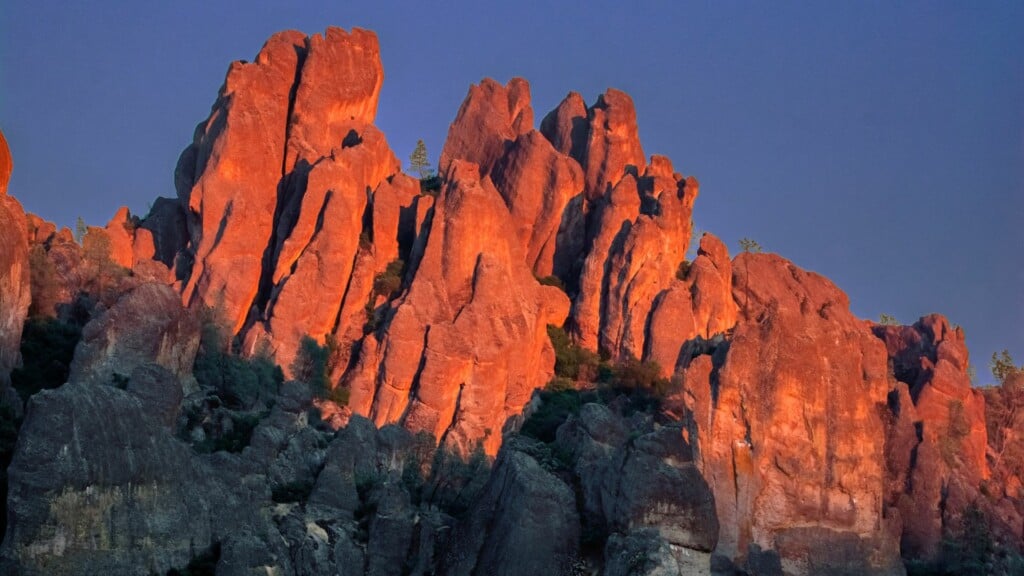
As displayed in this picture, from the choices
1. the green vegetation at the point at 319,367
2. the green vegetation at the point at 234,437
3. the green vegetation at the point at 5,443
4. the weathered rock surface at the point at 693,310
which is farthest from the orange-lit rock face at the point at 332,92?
the green vegetation at the point at 5,443

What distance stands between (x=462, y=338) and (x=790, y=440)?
48.8 feet

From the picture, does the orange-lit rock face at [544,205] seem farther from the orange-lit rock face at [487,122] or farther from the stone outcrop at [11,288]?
the stone outcrop at [11,288]

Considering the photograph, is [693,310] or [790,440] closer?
[790,440]

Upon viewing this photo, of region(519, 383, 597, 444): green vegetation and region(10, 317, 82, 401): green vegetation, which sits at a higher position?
region(519, 383, 597, 444): green vegetation

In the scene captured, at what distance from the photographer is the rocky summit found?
109 feet

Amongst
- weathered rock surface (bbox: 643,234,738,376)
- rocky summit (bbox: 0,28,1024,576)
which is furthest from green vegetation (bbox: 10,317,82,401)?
weathered rock surface (bbox: 643,234,738,376)

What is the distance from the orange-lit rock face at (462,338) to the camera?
54500 millimetres

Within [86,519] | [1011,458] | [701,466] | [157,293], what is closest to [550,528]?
[86,519]

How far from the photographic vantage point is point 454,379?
181ft

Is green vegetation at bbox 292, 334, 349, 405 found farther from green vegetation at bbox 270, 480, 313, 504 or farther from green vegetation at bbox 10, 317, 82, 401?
green vegetation at bbox 270, 480, 313, 504

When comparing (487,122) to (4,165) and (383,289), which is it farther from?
(4,165)

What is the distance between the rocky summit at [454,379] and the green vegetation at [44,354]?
0.16 m

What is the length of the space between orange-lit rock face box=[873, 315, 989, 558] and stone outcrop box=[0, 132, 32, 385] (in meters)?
36.3

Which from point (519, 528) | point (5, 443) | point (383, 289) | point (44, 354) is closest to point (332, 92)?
point (383, 289)
